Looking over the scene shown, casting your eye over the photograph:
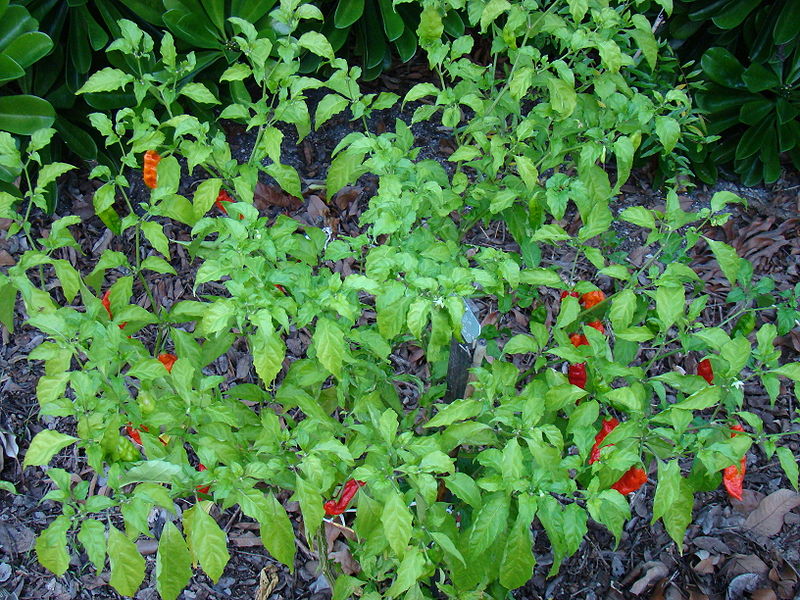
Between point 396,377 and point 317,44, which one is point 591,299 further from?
point 317,44

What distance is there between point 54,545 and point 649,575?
2.10 m

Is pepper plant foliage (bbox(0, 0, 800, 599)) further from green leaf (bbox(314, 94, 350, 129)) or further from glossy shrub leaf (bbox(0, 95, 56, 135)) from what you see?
glossy shrub leaf (bbox(0, 95, 56, 135))

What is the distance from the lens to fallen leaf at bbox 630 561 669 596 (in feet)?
8.75

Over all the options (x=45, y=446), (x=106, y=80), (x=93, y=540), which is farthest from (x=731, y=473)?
(x=106, y=80)

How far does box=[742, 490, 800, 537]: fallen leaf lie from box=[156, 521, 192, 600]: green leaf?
7.28 feet

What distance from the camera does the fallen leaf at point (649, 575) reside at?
8.75 feet

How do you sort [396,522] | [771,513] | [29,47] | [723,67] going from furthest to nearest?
[723,67]
[29,47]
[771,513]
[396,522]

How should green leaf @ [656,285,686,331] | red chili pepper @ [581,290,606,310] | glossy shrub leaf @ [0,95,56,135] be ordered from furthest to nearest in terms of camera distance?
1. glossy shrub leaf @ [0,95,56,135]
2. red chili pepper @ [581,290,606,310]
3. green leaf @ [656,285,686,331]

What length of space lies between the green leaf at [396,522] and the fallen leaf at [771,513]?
1.96 meters

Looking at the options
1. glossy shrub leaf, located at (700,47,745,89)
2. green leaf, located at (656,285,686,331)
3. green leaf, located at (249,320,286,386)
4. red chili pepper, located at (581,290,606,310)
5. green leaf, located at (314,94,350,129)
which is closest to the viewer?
green leaf, located at (249,320,286,386)

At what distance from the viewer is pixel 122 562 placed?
1.51 meters

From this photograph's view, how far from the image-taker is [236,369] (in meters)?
3.30

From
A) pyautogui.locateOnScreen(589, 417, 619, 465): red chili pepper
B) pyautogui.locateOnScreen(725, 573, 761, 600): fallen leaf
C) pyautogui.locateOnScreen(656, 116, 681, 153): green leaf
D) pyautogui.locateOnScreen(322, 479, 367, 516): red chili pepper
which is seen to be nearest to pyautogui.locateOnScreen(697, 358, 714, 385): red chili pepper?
pyautogui.locateOnScreen(589, 417, 619, 465): red chili pepper

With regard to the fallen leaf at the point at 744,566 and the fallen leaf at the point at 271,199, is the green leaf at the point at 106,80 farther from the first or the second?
the fallen leaf at the point at 744,566
